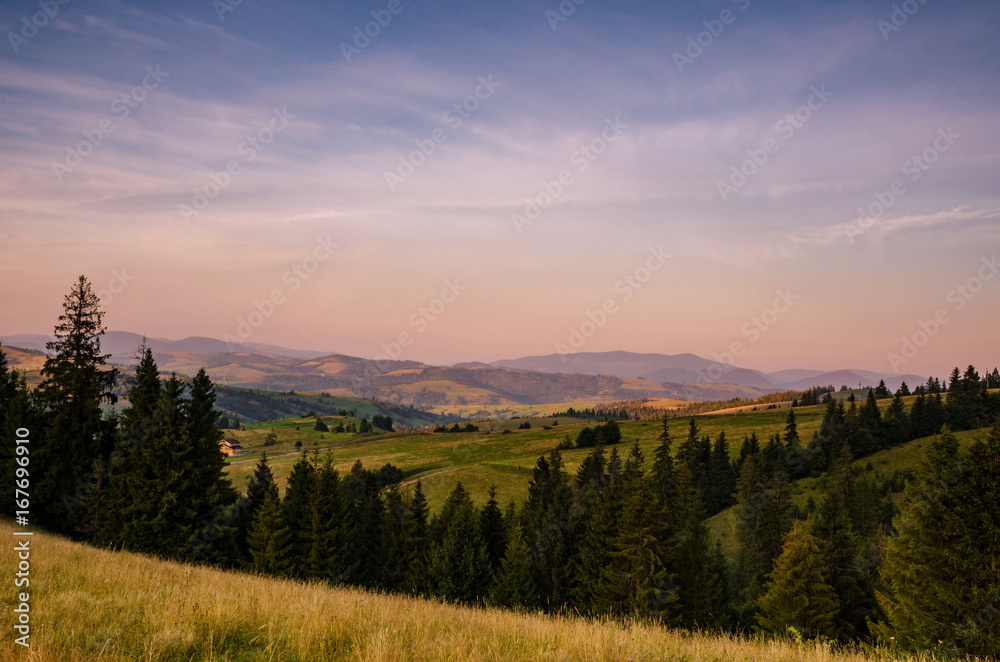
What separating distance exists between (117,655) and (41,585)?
4065mm

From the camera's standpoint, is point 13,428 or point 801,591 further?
point 801,591

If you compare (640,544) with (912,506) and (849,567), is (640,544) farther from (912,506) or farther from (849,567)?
(849,567)

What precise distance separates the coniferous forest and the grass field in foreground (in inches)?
632

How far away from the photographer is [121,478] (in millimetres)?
35688

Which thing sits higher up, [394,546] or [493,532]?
[394,546]

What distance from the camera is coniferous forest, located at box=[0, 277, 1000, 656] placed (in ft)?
100

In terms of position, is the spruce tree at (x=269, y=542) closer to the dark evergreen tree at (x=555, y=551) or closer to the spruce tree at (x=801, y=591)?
the dark evergreen tree at (x=555, y=551)

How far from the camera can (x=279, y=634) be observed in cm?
683

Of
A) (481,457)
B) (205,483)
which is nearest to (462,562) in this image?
(205,483)

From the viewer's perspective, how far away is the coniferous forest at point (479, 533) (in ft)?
100

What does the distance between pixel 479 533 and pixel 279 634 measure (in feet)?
151

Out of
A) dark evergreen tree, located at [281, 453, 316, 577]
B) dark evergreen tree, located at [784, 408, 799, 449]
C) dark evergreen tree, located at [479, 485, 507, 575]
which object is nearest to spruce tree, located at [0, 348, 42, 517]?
dark evergreen tree, located at [281, 453, 316, 577]

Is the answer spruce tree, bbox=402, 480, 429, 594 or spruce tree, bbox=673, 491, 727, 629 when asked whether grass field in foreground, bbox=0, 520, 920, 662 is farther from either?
spruce tree, bbox=402, 480, 429, 594

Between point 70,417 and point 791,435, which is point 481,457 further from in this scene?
point 70,417
